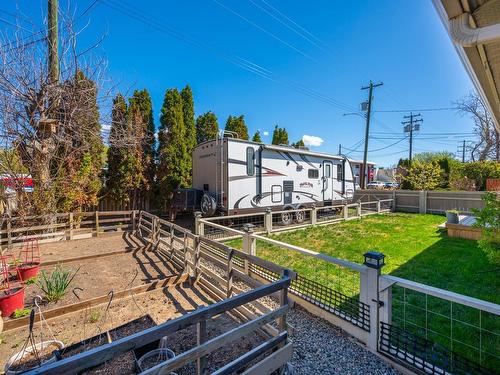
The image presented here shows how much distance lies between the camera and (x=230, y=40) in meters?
10.6

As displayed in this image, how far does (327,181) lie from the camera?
475 inches

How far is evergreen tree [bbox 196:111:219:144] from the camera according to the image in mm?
15320

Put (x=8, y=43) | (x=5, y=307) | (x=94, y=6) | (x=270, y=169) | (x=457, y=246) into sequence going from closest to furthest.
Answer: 1. (x=5, y=307)
2. (x=8, y=43)
3. (x=94, y=6)
4. (x=457, y=246)
5. (x=270, y=169)

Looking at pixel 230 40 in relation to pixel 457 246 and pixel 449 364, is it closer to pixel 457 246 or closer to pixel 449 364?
pixel 457 246

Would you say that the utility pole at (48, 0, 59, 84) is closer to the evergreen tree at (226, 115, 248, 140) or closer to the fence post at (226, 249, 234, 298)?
the fence post at (226, 249, 234, 298)

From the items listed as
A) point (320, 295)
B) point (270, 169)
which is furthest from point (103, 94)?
point (320, 295)

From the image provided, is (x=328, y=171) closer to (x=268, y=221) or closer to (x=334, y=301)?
(x=268, y=221)

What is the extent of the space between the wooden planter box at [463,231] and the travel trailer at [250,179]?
4907 millimetres

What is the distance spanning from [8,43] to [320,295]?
7.93m

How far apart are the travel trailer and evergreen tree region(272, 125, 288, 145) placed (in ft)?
29.1

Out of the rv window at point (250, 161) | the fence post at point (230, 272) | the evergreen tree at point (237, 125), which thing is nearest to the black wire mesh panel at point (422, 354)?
the fence post at point (230, 272)

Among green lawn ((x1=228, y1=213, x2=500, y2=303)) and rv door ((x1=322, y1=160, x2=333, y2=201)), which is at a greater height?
rv door ((x1=322, y1=160, x2=333, y2=201))

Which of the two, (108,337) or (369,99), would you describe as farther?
(369,99)

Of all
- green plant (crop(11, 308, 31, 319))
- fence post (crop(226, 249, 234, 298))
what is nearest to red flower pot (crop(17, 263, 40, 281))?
green plant (crop(11, 308, 31, 319))
